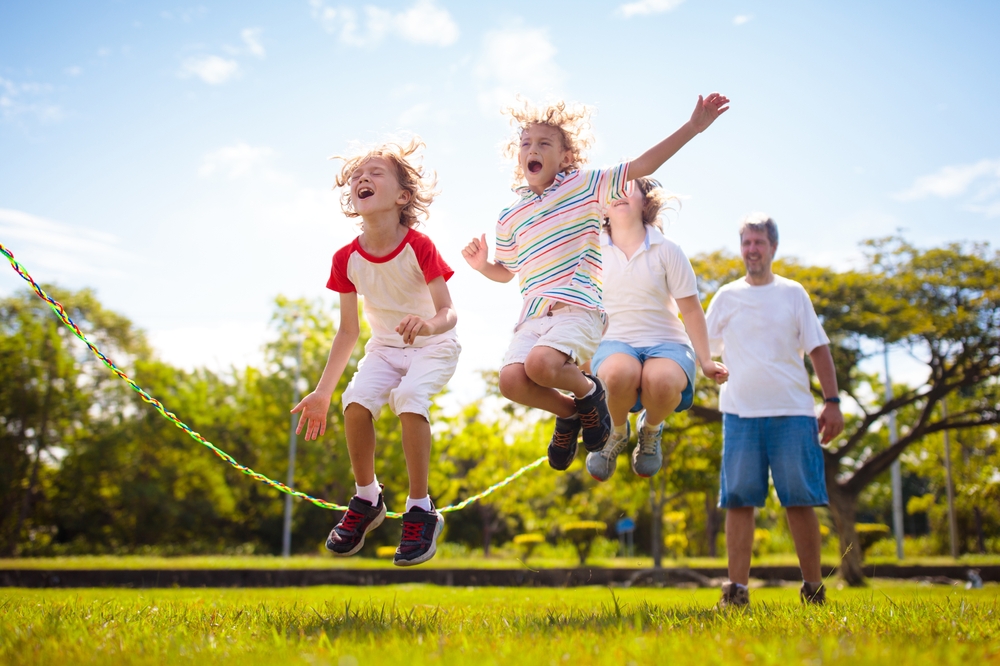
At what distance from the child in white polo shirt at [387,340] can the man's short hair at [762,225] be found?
7.88 ft

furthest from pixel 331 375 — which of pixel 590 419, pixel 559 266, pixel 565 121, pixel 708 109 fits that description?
pixel 708 109

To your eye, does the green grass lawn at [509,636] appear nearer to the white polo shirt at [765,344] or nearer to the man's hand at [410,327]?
the man's hand at [410,327]

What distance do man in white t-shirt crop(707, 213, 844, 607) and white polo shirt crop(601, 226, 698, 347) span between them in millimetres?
494

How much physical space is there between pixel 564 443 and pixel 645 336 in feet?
2.98

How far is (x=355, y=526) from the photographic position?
453 cm

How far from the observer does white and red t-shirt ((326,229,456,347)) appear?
4.59 meters

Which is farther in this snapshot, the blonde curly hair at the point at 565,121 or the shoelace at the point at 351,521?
the blonde curly hair at the point at 565,121

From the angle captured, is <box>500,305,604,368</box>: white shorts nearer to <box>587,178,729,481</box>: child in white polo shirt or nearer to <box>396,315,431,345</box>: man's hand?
<box>587,178,729,481</box>: child in white polo shirt

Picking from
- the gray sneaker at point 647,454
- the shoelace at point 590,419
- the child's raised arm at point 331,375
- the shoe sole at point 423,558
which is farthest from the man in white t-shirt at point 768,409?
the child's raised arm at point 331,375

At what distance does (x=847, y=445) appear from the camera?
16.8m

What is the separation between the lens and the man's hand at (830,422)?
5324 millimetres

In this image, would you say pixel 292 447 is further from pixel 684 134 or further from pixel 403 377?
pixel 684 134

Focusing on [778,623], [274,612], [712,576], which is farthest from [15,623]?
[712,576]

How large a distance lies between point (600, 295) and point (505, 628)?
7.34 ft
